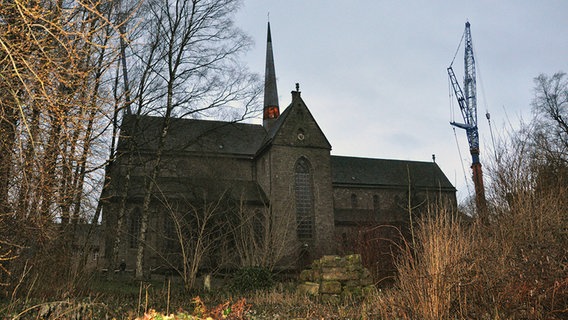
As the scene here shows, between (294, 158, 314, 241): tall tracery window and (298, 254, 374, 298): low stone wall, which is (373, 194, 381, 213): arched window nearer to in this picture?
(294, 158, 314, 241): tall tracery window

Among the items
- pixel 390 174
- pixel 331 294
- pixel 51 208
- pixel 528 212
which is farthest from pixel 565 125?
pixel 51 208

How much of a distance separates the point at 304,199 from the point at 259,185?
357 centimetres

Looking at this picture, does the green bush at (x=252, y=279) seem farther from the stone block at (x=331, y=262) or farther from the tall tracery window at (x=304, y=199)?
the tall tracery window at (x=304, y=199)

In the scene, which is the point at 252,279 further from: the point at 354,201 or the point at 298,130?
the point at 354,201

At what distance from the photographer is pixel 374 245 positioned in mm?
15070

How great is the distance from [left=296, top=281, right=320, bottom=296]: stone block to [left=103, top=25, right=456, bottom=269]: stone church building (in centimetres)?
928

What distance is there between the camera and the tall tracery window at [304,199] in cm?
2880

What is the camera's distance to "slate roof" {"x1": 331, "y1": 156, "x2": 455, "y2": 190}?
1463 inches

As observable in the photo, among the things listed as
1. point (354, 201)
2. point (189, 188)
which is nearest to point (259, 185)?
point (189, 188)

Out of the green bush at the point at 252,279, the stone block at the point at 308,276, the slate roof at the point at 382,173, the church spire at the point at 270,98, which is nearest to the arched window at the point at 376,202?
the slate roof at the point at 382,173

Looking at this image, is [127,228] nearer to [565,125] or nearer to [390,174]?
[390,174]

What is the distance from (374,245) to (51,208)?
10387mm

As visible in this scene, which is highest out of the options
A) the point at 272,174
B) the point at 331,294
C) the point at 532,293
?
the point at 272,174

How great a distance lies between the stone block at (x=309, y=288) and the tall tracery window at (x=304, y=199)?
16.8 metres
